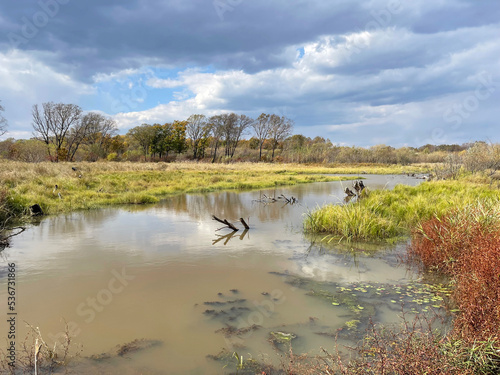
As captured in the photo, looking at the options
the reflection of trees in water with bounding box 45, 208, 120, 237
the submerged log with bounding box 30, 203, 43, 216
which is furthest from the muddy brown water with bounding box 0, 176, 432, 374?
the submerged log with bounding box 30, 203, 43, 216

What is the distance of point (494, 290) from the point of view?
3855 mm

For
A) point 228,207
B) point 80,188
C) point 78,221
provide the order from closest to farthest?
A: 1. point 78,221
2. point 228,207
3. point 80,188

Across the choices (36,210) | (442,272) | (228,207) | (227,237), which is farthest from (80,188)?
(442,272)

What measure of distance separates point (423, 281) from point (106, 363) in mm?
6183

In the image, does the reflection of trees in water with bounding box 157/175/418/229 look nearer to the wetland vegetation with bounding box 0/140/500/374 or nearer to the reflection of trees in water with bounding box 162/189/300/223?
the reflection of trees in water with bounding box 162/189/300/223

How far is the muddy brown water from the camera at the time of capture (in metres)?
4.41

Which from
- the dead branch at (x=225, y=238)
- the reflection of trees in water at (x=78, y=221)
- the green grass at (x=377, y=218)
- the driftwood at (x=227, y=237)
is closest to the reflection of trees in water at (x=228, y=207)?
the driftwood at (x=227, y=237)

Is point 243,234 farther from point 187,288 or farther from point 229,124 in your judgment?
point 229,124

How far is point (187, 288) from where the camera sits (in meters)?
6.28

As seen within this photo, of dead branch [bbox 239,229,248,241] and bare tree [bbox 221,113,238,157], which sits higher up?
bare tree [bbox 221,113,238,157]

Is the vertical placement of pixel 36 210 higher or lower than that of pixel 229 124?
lower

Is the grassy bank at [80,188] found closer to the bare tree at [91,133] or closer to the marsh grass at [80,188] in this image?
the marsh grass at [80,188]

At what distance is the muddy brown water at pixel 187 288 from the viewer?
173 inches

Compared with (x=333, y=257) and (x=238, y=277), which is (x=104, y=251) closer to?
(x=238, y=277)
